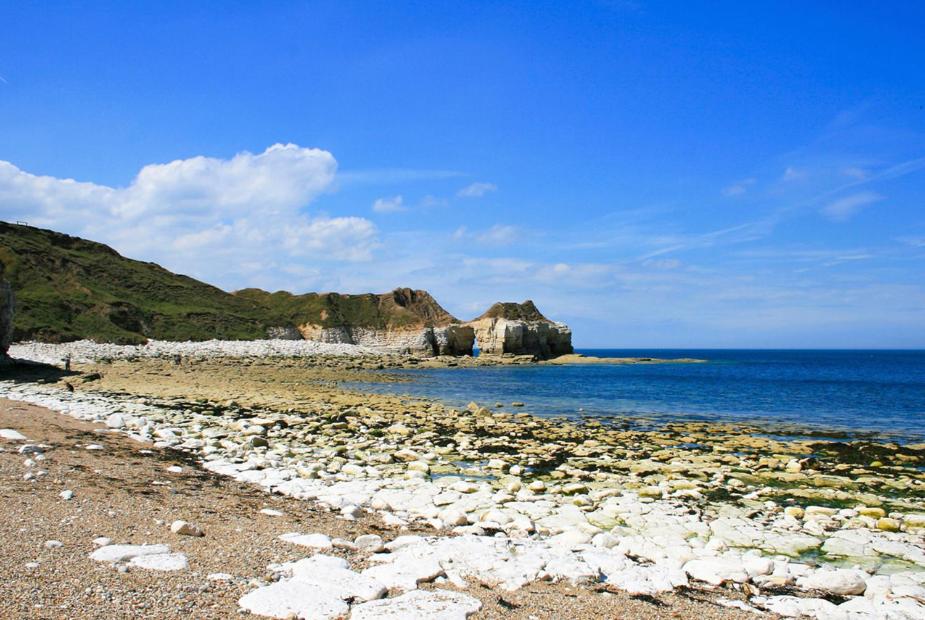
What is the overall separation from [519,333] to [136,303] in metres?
58.0

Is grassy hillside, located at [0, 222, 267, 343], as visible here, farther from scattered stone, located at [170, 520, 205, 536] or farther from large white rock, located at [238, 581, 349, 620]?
large white rock, located at [238, 581, 349, 620]

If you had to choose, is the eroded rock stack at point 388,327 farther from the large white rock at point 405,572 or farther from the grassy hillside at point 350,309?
the large white rock at point 405,572

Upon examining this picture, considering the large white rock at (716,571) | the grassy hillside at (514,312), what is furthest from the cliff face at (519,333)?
the large white rock at (716,571)

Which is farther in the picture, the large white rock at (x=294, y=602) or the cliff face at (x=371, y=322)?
the cliff face at (x=371, y=322)

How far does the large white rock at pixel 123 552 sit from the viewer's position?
→ 5391 millimetres

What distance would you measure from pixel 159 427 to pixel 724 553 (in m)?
14.3

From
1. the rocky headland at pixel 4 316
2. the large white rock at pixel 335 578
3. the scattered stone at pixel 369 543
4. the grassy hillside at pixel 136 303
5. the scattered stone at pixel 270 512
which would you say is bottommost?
the scattered stone at pixel 270 512

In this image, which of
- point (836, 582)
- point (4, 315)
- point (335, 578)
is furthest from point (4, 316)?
point (836, 582)

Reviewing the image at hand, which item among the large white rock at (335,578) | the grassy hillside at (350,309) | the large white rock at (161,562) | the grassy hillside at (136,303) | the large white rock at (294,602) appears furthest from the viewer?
the grassy hillside at (350,309)

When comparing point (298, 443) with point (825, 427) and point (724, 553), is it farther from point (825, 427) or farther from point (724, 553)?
point (825, 427)

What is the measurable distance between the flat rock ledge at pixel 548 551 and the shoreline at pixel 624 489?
0.04m

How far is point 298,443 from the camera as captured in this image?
14797 millimetres

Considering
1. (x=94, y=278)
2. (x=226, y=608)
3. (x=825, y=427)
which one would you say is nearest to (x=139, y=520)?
(x=226, y=608)

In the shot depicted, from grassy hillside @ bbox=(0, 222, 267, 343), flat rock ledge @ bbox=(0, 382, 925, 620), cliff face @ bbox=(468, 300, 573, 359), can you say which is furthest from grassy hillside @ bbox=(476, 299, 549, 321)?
flat rock ledge @ bbox=(0, 382, 925, 620)
